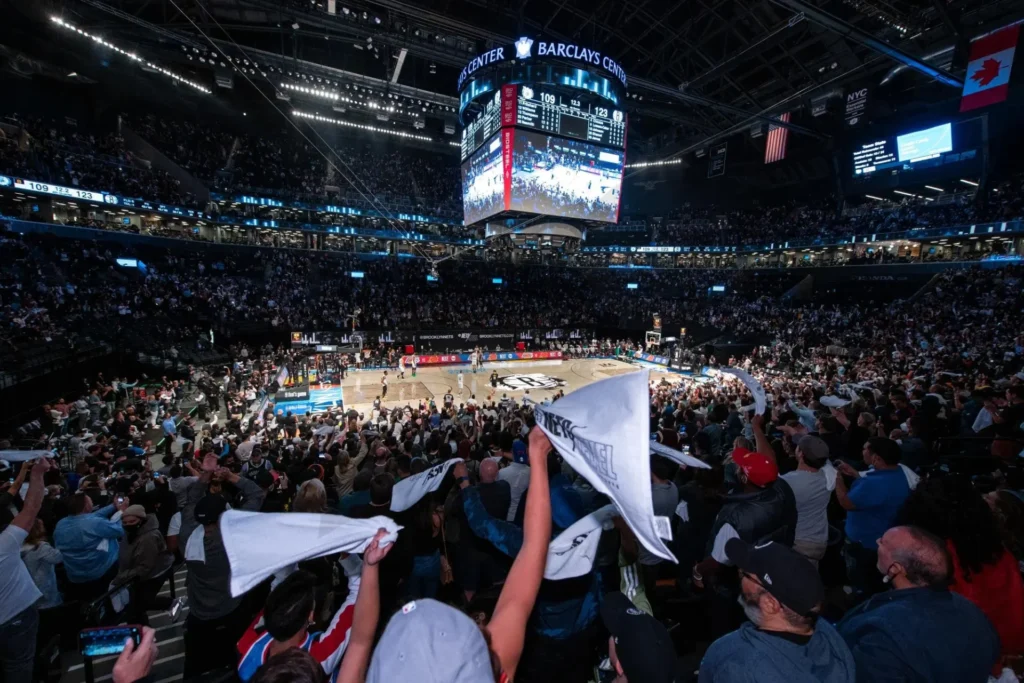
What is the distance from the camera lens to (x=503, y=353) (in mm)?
36406

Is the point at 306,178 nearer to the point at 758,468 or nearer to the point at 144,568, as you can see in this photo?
the point at 144,568

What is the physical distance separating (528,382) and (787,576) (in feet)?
88.6

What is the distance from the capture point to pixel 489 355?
118ft

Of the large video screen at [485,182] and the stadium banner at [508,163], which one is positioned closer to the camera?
the stadium banner at [508,163]

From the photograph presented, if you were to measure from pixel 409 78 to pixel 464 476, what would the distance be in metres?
35.7

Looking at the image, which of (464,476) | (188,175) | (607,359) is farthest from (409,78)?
(464,476)

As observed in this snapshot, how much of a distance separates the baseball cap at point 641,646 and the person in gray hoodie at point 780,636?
17cm

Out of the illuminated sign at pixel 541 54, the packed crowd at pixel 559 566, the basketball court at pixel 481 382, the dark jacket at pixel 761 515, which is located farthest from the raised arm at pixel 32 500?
the illuminated sign at pixel 541 54

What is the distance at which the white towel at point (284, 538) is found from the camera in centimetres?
197

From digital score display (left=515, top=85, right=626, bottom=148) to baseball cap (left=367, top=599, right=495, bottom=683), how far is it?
20690 mm

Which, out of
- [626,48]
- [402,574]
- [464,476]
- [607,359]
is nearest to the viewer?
[402,574]

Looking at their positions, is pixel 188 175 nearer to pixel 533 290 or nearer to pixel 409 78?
pixel 409 78

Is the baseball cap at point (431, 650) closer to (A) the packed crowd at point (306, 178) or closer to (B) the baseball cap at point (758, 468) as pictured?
(B) the baseball cap at point (758, 468)

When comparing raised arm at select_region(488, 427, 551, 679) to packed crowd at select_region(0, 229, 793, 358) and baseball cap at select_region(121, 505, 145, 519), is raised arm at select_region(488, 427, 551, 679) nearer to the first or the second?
baseball cap at select_region(121, 505, 145, 519)
